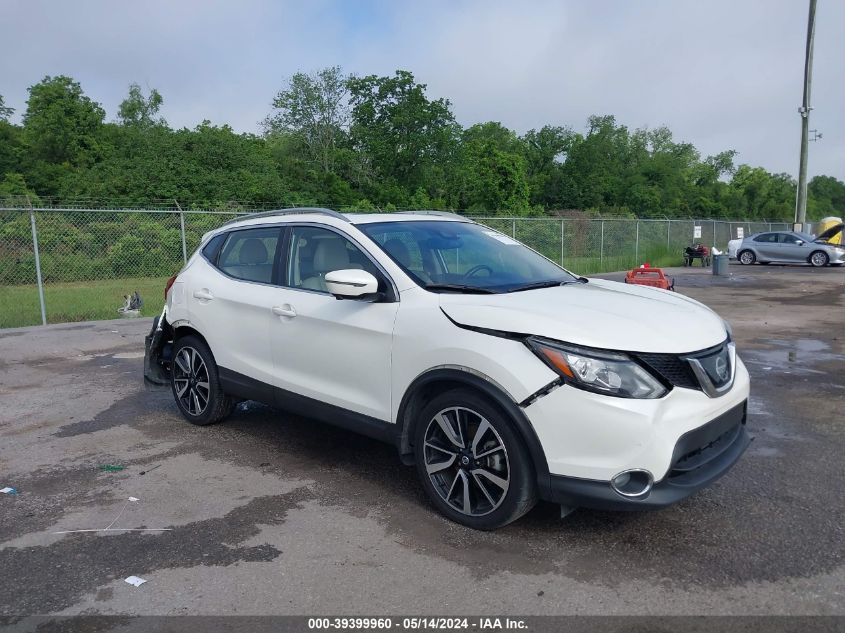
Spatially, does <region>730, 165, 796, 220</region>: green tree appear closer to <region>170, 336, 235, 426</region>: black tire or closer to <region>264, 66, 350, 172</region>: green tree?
<region>264, 66, 350, 172</region>: green tree

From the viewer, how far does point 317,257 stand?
15.9 ft

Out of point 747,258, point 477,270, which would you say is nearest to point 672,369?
point 477,270

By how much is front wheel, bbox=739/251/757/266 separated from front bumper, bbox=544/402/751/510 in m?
26.7

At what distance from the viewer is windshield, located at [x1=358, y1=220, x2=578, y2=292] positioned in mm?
4309

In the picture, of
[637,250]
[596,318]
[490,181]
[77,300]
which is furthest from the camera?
[490,181]

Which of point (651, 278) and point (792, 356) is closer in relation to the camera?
point (792, 356)

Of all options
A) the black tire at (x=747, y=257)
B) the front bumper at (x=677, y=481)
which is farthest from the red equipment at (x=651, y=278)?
the black tire at (x=747, y=257)

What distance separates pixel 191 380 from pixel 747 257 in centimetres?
2670

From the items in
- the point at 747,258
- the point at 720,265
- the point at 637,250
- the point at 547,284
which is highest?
the point at 547,284

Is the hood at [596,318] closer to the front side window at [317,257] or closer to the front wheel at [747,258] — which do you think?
the front side window at [317,257]

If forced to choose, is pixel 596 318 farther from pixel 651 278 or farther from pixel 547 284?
pixel 651 278

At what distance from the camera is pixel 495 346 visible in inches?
140

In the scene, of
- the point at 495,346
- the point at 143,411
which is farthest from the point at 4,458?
the point at 495,346

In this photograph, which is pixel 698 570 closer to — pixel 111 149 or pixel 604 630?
pixel 604 630
